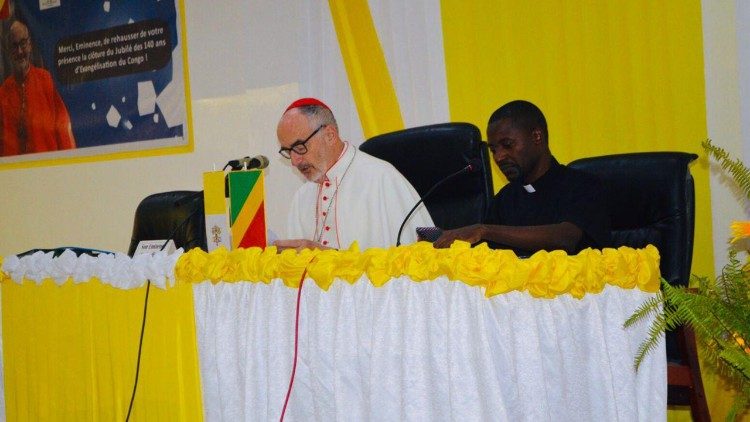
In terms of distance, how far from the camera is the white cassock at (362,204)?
328 centimetres

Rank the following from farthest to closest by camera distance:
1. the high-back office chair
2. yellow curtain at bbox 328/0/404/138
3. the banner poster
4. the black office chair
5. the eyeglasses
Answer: the banner poster < yellow curtain at bbox 328/0/404/138 < the eyeglasses < the black office chair < the high-back office chair

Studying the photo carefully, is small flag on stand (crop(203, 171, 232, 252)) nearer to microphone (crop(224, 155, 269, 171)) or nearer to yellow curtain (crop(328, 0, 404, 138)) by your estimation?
microphone (crop(224, 155, 269, 171))

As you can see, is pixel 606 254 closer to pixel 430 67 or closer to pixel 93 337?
pixel 93 337

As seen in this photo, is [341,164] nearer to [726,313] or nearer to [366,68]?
[366,68]

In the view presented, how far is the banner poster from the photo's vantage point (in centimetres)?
579

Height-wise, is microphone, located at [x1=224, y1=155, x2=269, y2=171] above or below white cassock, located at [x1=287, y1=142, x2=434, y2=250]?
above

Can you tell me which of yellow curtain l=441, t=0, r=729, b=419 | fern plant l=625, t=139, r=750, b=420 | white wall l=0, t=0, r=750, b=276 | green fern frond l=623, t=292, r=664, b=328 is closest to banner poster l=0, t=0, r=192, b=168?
white wall l=0, t=0, r=750, b=276

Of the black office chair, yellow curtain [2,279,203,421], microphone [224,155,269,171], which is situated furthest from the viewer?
the black office chair

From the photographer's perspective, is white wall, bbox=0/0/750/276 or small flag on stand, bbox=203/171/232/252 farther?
white wall, bbox=0/0/750/276

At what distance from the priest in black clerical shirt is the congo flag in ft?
2.61

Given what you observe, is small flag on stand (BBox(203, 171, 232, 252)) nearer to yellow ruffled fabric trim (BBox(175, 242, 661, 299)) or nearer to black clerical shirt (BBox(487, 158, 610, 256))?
yellow ruffled fabric trim (BBox(175, 242, 661, 299))

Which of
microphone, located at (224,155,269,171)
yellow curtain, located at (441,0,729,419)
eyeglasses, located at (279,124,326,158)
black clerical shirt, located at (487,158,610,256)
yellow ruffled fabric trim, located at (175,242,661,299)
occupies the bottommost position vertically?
yellow ruffled fabric trim, located at (175,242,661,299)

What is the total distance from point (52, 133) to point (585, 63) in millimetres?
4102

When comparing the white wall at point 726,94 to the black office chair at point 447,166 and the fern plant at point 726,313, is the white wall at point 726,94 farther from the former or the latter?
the fern plant at point 726,313
